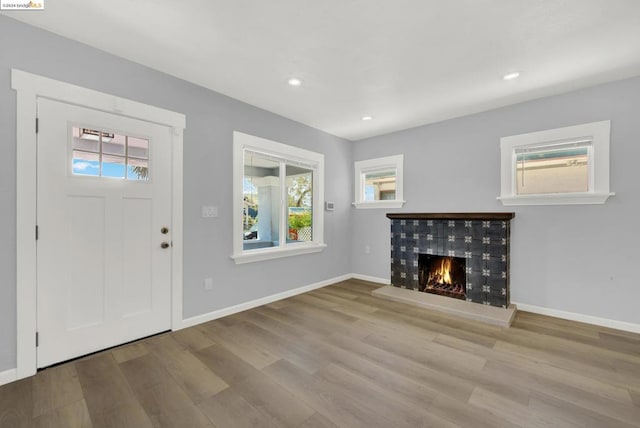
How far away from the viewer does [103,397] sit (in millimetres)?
1799

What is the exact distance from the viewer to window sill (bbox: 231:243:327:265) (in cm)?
333

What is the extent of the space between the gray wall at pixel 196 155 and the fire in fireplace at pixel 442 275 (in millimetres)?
1493

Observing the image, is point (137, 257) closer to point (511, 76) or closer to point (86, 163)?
point (86, 163)

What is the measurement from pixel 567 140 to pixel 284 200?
142 inches

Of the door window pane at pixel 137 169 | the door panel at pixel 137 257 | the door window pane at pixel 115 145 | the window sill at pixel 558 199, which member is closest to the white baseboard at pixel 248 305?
the door panel at pixel 137 257

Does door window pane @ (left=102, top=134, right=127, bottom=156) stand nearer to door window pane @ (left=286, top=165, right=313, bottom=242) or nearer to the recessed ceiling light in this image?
door window pane @ (left=286, top=165, right=313, bottom=242)

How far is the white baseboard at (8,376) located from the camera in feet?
6.31

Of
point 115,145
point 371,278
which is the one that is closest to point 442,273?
point 371,278

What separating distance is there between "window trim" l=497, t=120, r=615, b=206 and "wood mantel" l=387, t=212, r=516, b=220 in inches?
12.0

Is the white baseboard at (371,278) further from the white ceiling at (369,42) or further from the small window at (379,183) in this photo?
the white ceiling at (369,42)

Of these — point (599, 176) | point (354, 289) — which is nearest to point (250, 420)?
point (354, 289)

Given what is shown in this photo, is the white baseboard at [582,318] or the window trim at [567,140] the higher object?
the window trim at [567,140]

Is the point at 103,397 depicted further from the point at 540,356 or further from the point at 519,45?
the point at 519,45

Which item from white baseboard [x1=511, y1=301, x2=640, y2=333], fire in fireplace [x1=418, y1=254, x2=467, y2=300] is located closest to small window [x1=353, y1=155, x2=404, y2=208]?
fire in fireplace [x1=418, y1=254, x2=467, y2=300]
